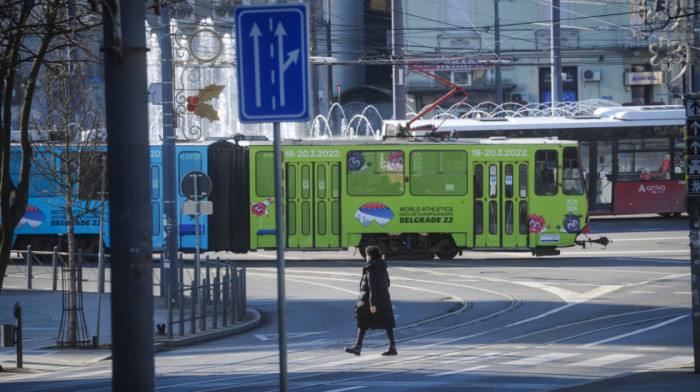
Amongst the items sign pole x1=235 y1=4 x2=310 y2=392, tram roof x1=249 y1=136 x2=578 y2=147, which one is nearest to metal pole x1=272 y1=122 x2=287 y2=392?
sign pole x1=235 y1=4 x2=310 y2=392

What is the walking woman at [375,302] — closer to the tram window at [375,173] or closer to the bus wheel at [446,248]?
the tram window at [375,173]

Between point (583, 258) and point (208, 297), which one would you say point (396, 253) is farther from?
point (208, 297)

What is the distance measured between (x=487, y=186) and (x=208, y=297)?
1132 cm

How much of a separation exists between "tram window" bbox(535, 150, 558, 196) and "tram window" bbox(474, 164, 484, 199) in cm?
149

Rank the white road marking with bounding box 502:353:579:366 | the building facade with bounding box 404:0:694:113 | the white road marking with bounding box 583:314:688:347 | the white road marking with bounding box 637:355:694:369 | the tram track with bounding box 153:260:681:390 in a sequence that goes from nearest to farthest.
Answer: the tram track with bounding box 153:260:681:390 < the white road marking with bounding box 637:355:694:369 < the white road marking with bounding box 502:353:579:366 < the white road marking with bounding box 583:314:688:347 < the building facade with bounding box 404:0:694:113

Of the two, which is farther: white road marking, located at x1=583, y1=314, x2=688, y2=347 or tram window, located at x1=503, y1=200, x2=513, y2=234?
tram window, located at x1=503, y1=200, x2=513, y2=234

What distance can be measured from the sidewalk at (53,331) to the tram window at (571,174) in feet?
36.3

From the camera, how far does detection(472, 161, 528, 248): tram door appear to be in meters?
27.5

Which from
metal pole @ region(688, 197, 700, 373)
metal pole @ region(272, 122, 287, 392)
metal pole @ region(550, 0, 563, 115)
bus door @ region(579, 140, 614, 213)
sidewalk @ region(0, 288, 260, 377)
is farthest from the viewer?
metal pole @ region(550, 0, 563, 115)

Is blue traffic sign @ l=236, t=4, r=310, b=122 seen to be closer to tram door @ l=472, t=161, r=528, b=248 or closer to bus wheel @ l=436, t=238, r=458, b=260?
tram door @ l=472, t=161, r=528, b=248

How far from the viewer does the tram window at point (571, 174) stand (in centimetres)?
2775

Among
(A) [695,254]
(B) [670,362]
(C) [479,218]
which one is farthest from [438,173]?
(A) [695,254]

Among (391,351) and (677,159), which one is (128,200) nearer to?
(391,351)

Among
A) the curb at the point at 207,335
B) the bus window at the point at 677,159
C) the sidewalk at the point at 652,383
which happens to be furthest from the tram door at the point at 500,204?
the sidewalk at the point at 652,383
